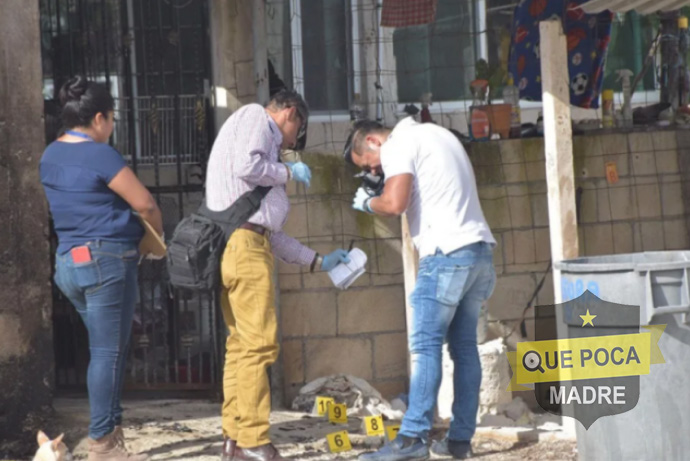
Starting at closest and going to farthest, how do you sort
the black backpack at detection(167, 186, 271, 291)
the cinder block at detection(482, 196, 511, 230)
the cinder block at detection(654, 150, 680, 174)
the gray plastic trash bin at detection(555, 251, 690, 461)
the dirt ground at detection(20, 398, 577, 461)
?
the gray plastic trash bin at detection(555, 251, 690, 461) → the black backpack at detection(167, 186, 271, 291) → the dirt ground at detection(20, 398, 577, 461) → the cinder block at detection(482, 196, 511, 230) → the cinder block at detection(654, 150, 680, 174)

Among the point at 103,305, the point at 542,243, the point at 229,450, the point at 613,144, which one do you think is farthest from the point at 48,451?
the point at 613,144

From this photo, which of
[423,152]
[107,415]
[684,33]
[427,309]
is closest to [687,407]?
[427,309]

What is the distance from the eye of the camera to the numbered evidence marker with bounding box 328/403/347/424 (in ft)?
21.7

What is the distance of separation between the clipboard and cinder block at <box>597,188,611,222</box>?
3.35 m

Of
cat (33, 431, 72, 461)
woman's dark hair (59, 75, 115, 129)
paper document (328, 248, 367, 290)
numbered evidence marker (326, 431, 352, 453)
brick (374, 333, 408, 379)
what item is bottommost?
numbered evidence marker (326, 431, 352, 453)

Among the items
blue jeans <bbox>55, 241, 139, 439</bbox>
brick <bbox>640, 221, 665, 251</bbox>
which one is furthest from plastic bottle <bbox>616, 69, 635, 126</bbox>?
blue jeans <bbox>55, 241, 139, 439</bbox>

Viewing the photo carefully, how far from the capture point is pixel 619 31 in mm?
8516

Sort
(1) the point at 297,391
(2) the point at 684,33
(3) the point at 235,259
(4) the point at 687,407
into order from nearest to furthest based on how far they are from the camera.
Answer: (4) the point at 687,407
(3) the point at 235,259
(1) the point at 297,391
(2) the point at 684,33

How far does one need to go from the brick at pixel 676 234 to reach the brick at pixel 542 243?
0.85 metres

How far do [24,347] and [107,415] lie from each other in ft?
3.26

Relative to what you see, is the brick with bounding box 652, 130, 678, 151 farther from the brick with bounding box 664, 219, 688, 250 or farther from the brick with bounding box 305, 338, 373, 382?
the brick with bounding box 305, 338, 373, 382

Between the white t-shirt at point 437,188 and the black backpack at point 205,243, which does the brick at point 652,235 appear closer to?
the white t-shirt at point 437,188

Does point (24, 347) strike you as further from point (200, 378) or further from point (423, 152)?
point (423, 152)

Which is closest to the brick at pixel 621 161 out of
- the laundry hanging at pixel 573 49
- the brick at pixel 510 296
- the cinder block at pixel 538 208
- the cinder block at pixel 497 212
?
the laundry hanging at pixel 573 49
